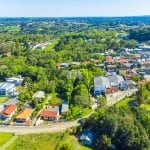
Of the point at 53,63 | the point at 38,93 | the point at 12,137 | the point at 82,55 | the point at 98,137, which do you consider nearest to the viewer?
the point at 98,137

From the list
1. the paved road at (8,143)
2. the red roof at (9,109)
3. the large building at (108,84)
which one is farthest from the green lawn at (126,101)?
the paved road at (8,143)

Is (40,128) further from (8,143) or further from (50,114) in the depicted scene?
(8,143)

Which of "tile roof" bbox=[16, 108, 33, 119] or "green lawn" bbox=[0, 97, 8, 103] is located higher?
"tile roof" bbox=[16, 108, 33, 119]

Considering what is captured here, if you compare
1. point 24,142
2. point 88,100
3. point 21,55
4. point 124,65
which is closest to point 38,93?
point 88,100

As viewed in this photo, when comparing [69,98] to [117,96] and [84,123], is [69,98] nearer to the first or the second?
[117,96]

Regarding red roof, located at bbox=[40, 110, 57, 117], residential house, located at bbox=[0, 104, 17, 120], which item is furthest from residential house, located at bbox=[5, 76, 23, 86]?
red roof, located at bbox=[40, 110, 57, 117]

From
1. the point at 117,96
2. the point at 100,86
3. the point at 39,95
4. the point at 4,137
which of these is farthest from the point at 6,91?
the point at 117,96

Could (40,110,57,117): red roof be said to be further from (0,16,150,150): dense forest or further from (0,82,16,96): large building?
(0,82,16,96): large building
